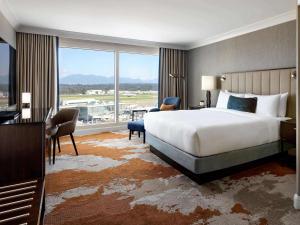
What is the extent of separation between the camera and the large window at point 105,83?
5.46 m

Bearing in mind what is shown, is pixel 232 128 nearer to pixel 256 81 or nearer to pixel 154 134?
pixel 154 134

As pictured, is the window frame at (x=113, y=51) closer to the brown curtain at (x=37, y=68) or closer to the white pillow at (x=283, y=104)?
the brown curtain at (x=37, y=68)

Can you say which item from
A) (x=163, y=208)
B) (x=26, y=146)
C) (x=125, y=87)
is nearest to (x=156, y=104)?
(x=125, y=87)

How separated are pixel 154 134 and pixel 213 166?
1.27 m

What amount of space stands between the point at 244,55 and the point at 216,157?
304 centimetres

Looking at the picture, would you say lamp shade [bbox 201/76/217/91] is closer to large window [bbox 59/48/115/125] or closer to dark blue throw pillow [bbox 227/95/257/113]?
dark blue throw pillow [bbox 227/95/257/113]

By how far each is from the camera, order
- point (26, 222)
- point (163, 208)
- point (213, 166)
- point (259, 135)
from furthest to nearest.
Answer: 1. point (259, 135)
2. point (213, 166)
3. point (163, 208)
4. point (26, 222)

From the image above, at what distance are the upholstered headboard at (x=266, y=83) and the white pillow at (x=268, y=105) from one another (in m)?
0.26

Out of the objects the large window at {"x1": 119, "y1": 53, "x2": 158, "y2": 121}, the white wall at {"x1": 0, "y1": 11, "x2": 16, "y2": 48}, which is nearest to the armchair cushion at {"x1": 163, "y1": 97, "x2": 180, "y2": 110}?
the large window at {"x1": 119, "y1": 53, "x2": 158, "y2": 121}

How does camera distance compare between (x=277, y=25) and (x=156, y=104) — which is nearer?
(x=277, y=25)

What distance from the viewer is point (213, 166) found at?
8.65 feet

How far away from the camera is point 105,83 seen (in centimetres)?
588

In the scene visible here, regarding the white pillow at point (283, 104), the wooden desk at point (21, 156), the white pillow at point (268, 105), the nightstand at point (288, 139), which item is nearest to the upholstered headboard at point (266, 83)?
the white pillow at point (283, 104)

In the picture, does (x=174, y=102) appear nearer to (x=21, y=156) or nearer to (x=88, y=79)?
(x=88, y=79)
